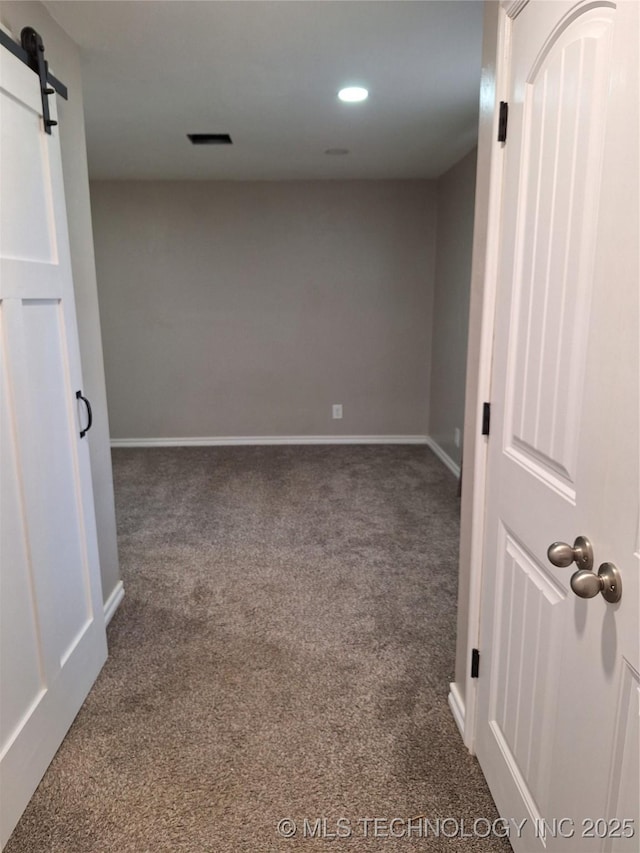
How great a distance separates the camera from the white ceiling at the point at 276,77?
2.02 m

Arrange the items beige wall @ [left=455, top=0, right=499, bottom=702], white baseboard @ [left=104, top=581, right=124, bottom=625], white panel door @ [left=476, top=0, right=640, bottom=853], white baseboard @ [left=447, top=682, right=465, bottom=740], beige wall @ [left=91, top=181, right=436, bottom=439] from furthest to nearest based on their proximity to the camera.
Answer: beige wall @ [left=91, top=181, right=436, bottom=439], white baseboard @ [left=104, top=581, right=124, bottom=625], white baseboard @ [left=447, top=682, right=465, bottom=740], beige wall @ [left=455, top=0, right=499, bottom=702], white panel door @ [left=476, top=0, right=640, bottom=853]

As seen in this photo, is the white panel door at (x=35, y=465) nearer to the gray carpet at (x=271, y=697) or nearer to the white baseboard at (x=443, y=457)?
the gray carpet at (x=271, y=697)

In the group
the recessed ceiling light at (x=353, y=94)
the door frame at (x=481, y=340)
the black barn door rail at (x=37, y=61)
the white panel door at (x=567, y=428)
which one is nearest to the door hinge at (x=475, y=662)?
the door frame at (x=481, y=340)

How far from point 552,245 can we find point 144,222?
4.56 metres

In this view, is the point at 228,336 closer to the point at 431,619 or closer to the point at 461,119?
the point at 461,119

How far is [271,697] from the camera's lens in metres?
1.99

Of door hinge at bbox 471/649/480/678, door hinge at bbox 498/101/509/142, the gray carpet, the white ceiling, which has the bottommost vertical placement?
the gray carpet

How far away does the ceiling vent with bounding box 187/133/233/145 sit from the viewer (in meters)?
3.48

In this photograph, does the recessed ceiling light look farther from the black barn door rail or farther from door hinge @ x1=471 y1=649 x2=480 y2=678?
door hinge @ x1=471 y1=649 x2=480 y2=678

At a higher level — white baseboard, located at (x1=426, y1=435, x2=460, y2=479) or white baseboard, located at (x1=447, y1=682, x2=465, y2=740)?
white baseboard, located at (x1=426, y1=435, x2=460, y2=479)

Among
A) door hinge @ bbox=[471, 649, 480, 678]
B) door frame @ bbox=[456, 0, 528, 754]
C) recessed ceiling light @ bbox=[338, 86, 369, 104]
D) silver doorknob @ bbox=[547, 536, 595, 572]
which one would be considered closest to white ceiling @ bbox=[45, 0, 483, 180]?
recessed ceiling light @ bbox=[338, 86, 369, 104]

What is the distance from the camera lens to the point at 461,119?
3.20m

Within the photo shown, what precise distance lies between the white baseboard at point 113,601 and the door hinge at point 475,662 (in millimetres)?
1559

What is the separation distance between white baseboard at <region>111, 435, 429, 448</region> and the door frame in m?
3.57
